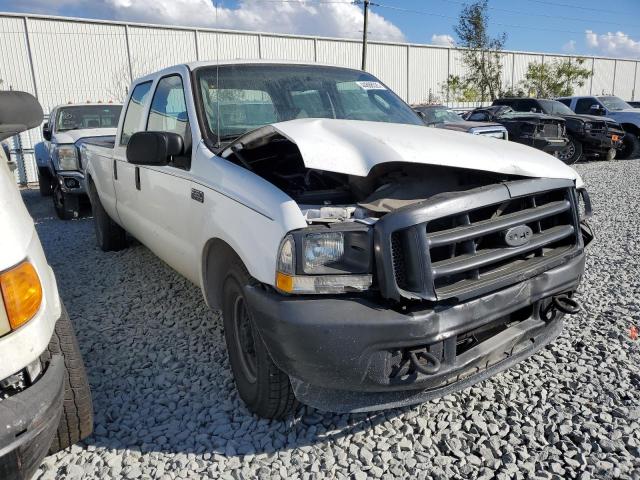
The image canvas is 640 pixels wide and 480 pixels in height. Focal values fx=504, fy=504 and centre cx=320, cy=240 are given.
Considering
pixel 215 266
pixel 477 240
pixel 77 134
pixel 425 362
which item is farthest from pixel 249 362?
pixel 77 134

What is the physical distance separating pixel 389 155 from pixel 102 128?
25.4 ft

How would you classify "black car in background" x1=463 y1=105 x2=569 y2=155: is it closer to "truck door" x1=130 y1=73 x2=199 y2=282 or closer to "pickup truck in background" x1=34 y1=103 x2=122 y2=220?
"pickup truck in background" x1=34 y1=103 x2=122 y2=220

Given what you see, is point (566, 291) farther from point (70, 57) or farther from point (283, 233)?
point (70, 57)

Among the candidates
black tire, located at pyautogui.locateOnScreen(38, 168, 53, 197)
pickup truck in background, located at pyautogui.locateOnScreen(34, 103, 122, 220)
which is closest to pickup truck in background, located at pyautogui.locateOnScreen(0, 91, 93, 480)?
pickup truck in background, located at pyautogui.locateOnScreen(34, 103, 122, 220)

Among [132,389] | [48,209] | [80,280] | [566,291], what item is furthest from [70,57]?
[566,291]

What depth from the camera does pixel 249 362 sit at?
105 inches

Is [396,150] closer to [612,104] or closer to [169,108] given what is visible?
[169,108]

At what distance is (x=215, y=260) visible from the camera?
278 cm

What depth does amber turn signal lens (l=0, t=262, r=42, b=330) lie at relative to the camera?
161 cm

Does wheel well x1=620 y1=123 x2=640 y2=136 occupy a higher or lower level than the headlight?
lower

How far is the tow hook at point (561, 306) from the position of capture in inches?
100

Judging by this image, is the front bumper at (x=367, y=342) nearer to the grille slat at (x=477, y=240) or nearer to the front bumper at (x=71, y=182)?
the grille slat at (x=477, y=240)

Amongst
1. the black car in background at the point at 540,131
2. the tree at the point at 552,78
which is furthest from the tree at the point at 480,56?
the black car in background at the point at 540,131

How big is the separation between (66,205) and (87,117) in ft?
6.94
